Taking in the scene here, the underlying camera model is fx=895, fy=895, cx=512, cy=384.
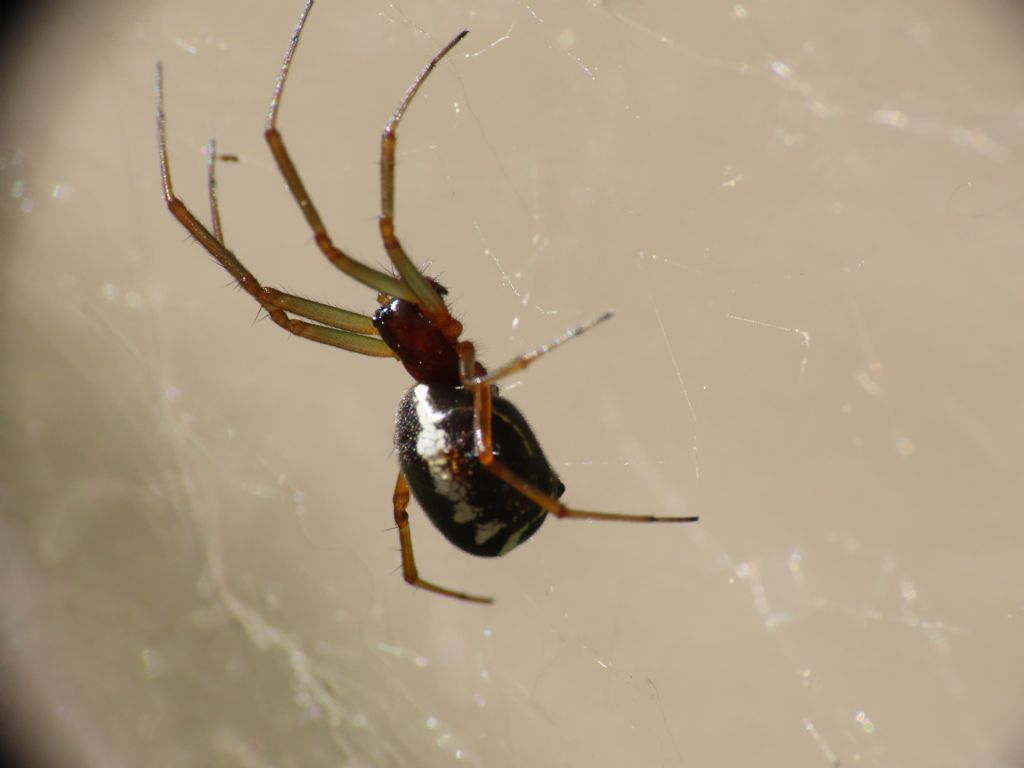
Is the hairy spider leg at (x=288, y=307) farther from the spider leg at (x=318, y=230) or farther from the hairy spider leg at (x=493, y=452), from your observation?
the hairy spider leg at (x=493, y=452)

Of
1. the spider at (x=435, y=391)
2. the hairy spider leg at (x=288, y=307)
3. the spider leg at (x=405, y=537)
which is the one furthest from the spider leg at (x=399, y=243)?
the spider leg at (x=405, y=537)

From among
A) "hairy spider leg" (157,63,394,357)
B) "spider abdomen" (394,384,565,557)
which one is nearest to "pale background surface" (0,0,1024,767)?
"hairy spider leg" (157,63,394,357)

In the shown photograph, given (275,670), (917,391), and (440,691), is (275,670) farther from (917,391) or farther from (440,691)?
(917,391)

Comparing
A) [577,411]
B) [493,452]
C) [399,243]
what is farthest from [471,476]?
[577,411]

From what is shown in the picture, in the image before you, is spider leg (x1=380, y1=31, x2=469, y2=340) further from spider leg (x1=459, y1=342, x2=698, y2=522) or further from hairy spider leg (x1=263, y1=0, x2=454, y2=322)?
spider leg (x1=459, y1=342, x2=698, y2=522)

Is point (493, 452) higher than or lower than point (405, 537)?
higher

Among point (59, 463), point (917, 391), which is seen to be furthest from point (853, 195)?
point (59, 463)

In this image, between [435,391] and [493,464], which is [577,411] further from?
[493,464]

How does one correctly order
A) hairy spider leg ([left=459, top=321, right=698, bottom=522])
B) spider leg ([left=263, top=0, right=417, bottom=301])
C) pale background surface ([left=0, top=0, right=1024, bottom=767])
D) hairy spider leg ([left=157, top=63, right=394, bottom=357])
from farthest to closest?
pale background surface ([left=0, top=0, right=1024, bottom=767])
hairy spider leg ([left=157, top=63, right=394, bottom=357])
spider leg ([left=263, top=0, right=417, bottom=301])
hairy spider leg ([left=459, top=321, right=698, bottom=522])
